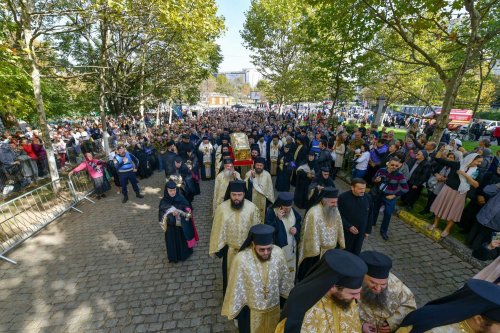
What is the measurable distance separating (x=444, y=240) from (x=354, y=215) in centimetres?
319

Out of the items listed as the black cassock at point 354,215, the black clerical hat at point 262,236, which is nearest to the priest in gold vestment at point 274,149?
the black cassock at point 354,215

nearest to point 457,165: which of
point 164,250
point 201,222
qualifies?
point 201,222

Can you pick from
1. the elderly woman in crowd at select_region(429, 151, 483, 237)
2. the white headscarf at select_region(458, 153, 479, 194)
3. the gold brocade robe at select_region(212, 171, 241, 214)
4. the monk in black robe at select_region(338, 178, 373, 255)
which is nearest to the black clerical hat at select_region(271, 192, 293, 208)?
the monk in black robe at select_region(338, 178, 373, 255)

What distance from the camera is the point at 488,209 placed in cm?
479

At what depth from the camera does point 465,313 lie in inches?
74.3

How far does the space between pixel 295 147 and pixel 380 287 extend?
8.34 meters

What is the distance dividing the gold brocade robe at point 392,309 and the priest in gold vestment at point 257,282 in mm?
987

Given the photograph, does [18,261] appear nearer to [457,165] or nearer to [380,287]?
[380,287]

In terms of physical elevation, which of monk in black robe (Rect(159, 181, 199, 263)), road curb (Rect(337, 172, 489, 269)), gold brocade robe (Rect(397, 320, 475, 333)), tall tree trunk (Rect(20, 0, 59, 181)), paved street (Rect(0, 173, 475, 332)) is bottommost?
paved street (Rect(0, 173, 475, 332))

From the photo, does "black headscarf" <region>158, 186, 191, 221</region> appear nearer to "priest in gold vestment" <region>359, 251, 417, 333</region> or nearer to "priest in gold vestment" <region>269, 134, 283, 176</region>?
"priest in gold vestment" <region>359, 251, 417, 333</region>

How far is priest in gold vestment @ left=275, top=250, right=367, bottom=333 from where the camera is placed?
2.10 meters

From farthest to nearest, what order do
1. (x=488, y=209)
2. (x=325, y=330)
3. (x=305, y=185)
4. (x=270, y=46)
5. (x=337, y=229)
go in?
1. (x=270, y=46)
2. (x=305, y=185)
3. (x=488, y=209)
4. (x=337, y=229)
5. (x=325, y=330)

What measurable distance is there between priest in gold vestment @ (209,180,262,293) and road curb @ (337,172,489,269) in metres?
4.94

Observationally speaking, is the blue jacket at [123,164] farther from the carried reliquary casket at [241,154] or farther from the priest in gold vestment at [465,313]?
the priest in gold vestment at [465,313]
